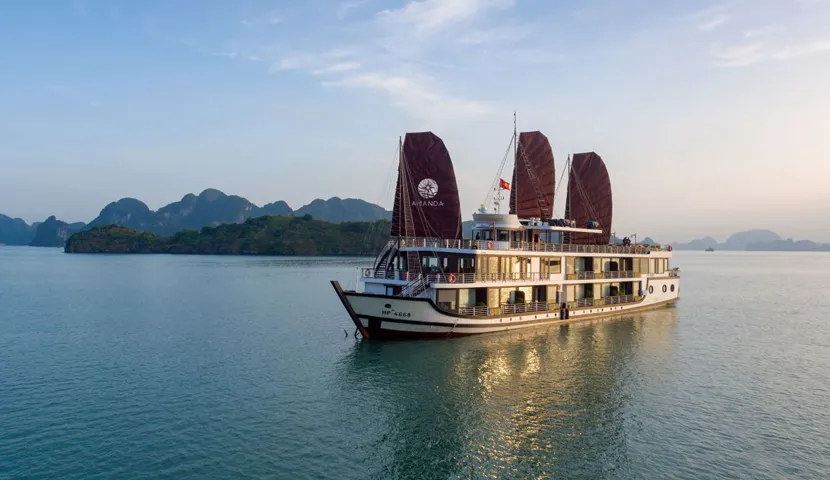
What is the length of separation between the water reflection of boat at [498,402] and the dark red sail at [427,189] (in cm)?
1011

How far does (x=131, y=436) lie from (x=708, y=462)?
23.4 metres

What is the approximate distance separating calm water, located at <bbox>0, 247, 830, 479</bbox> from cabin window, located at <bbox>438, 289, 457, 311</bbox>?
288 centimetres

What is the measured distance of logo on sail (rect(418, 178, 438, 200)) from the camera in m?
42.9

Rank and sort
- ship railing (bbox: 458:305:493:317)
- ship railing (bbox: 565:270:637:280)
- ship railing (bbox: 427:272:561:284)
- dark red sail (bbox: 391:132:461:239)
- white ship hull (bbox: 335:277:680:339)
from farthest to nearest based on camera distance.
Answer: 1. ship railing (bbox: 565:270:637:280)
2. dark red sail (bbox: 391:132:461:239)
3. ship railing (bbox: 458:305:493:317)
4. ship railing (bbox: 427:272:561:284)
5. white ship hull (bbox: 335:277:680:339)

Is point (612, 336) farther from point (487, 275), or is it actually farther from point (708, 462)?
point (708, 462)

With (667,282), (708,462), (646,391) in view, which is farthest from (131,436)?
(667,282)

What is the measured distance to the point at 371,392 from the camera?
2712cm

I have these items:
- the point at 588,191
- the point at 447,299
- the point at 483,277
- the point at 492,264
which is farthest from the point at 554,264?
the point at 588,191

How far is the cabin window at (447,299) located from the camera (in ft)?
125

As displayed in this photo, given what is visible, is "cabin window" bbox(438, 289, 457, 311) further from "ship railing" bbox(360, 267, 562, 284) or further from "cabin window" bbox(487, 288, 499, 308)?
"cabin window" bbox(487, 288, 499, 308)

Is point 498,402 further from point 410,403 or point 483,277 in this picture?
point 483,277

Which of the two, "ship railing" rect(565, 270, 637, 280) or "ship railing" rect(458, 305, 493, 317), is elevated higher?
"ship railing" rect(565, 270, 637, 280)

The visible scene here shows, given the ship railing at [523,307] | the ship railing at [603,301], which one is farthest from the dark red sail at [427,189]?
the ship railing at [603,301]

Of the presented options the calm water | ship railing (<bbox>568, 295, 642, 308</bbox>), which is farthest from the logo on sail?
ship railing (<bbox>568, 295, 642, 308</bbox>)
